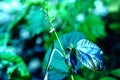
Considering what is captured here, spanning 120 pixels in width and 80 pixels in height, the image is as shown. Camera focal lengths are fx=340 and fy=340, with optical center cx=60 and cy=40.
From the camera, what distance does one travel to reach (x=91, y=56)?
0.75 m

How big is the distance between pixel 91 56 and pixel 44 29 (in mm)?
746

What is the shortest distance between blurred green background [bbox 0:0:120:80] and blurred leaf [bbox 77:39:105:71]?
1.27 feet

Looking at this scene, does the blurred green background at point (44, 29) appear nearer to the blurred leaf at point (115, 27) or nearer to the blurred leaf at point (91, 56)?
the blurred leaf at point (115, 27)

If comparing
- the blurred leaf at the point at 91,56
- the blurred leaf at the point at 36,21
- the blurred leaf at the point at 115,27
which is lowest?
the blurred leaf at the point at 115,27

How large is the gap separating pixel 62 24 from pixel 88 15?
0.41 feet

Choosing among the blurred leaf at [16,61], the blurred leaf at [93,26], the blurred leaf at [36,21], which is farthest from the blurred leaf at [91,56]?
the blurred leaf at [93,26]

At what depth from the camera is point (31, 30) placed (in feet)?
4.47

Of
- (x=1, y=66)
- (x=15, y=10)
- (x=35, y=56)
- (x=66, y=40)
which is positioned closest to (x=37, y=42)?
(x=35, y=56)

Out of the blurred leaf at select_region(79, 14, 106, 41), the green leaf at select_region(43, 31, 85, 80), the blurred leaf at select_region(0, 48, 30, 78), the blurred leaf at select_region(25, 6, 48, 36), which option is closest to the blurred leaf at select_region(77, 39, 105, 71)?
the green leaf at select_region(43, 31, 85, 80)

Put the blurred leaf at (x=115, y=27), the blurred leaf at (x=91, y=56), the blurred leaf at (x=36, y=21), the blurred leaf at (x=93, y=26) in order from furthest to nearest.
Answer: the blurred leaf at (x=115, y=27) < the blurred leaf at (x=93, y=26) < the blurred leaf at (x=36, y=21) < the blurred leaf at (x=91, y=56)

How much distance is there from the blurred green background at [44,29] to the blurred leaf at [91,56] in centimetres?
39

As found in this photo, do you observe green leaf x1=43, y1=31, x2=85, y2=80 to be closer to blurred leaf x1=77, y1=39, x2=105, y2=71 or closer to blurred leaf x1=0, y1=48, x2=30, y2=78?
blurred leaf x1=77, y1=39, x2=105, y2=71

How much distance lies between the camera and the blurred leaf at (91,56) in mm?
744

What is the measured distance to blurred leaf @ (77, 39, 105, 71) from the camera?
0.74 m
